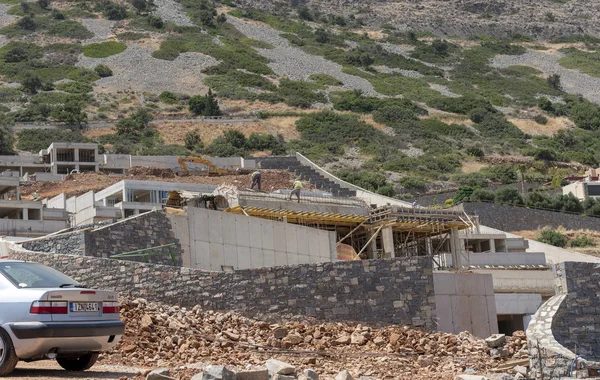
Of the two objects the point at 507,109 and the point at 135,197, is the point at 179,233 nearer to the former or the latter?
the point at 135,197

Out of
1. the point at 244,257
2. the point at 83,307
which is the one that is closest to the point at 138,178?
the point at 244,257

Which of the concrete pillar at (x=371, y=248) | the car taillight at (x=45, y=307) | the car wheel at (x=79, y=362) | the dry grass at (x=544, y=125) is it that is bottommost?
the dry grass at (x=544, y=125)

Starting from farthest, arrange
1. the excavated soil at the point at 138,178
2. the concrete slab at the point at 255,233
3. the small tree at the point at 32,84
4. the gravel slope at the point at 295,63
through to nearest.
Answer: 1. the gravel slope at the point at 295,63
2. the small tree at the point at 32,84
3. the excavated soil at the point at 138,178
4. the concrete slab at the point at 255,233

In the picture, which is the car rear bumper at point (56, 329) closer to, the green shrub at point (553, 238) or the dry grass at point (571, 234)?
the green shrub at point (553, 238)

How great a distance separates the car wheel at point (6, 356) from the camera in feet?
40.8

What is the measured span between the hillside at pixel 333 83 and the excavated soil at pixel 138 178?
6.57 metres

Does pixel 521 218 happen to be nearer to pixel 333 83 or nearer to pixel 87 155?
pixel 87 155

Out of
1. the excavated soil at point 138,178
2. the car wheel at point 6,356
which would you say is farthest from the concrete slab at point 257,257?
the excavated soil at point 138,178

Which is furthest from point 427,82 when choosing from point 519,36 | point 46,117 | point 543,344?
point 543,344

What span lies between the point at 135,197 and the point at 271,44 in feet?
229

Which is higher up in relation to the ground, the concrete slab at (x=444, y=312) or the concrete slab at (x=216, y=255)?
the concrete slab at (x=444, y=312)

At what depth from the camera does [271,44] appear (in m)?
120

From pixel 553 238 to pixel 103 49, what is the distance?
65104 millimetres

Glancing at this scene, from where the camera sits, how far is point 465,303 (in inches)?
912
